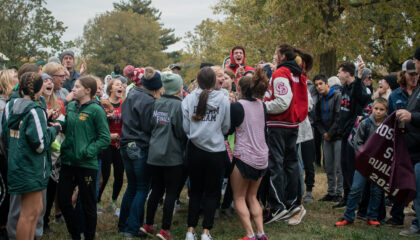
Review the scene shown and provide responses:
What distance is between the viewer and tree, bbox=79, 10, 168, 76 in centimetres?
5606

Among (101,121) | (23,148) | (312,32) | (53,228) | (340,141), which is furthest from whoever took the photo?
(312,32)

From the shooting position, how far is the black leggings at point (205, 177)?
5.20 metres

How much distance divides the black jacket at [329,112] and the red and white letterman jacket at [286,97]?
6.02 feet

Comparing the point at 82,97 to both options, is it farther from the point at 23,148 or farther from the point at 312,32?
the point at 312,32

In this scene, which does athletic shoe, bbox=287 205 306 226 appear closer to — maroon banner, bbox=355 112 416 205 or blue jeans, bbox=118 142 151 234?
maroon banner, bbox=355 112 416 205

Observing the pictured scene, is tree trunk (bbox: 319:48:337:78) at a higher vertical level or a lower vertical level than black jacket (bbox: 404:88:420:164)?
higher

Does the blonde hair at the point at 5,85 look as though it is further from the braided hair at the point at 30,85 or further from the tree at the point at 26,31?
the tree at the point at 26,31

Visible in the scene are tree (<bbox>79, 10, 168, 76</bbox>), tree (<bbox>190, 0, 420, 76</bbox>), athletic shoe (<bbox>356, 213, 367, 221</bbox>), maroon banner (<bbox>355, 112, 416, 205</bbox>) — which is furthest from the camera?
tree (<bbox>79, 10, 168, 76</bbox>)

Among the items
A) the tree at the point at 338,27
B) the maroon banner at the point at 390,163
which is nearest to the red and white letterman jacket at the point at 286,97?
the maroon banner at the point at 390,163

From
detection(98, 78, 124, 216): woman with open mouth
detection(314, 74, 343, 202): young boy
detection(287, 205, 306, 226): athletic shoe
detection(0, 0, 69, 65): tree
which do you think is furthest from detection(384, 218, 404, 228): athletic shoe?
detection(0, 0, 69, 65): tree

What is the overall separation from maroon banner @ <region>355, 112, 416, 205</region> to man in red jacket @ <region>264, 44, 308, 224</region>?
3.46 ft

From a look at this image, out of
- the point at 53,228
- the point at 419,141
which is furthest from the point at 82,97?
the point at 419,141

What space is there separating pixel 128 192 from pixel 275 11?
45.4 feet

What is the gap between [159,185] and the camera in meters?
5.58
